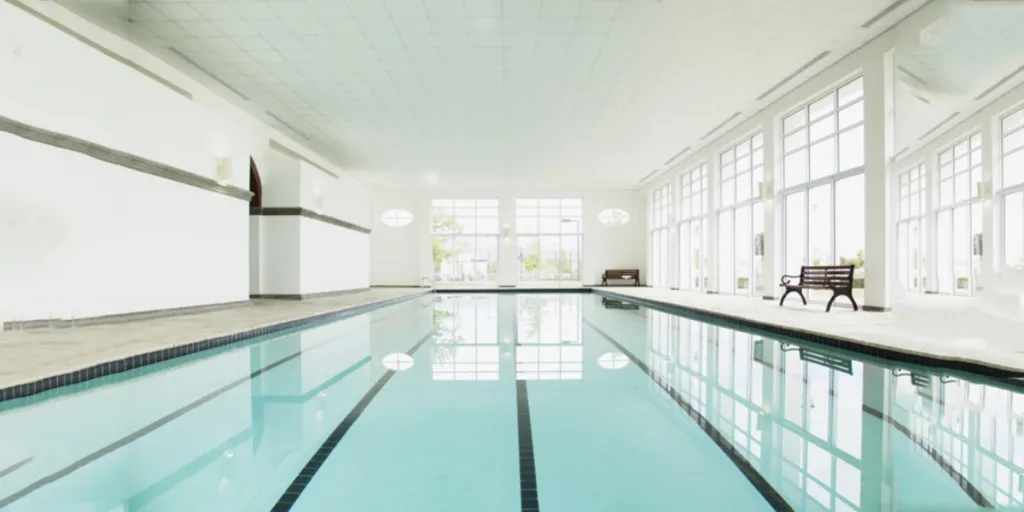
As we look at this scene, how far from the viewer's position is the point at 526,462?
2.32 m

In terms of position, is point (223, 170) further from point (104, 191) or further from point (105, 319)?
point (105, 319)

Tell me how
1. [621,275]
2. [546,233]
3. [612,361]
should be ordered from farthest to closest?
[546,233]
[621,275]
[612,361]

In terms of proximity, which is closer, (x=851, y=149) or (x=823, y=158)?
(x=851, y=149)

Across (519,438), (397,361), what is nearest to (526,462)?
(519,438)

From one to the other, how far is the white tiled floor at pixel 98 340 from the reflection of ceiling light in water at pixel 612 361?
3753 mm

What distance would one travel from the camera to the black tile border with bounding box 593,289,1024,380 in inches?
149

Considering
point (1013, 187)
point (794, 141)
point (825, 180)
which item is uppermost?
point (794, 141)

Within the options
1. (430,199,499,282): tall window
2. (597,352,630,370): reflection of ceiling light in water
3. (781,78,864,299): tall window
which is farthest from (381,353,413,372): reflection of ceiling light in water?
(430,199,499,282): tall window

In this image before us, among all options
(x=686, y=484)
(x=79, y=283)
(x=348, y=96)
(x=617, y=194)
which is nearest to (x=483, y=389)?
(x=686, y=484)

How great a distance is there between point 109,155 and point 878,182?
1038 centimetres

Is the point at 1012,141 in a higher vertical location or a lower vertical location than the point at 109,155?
higher

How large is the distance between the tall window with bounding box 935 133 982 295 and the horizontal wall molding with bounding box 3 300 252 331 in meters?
14.7

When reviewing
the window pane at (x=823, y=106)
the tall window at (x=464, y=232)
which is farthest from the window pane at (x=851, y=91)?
the tall window at (x=464, y=232)

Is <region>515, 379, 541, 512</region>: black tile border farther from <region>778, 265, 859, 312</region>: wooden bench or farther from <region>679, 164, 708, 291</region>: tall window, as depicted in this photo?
<region>679, 164, 708, 291</region>: tall window
